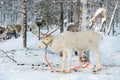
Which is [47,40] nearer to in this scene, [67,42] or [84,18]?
[67,42]

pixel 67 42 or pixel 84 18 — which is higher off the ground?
pixel 84 18

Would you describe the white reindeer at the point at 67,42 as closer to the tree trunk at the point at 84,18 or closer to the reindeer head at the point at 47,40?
the reindeer head at the point at 47,40

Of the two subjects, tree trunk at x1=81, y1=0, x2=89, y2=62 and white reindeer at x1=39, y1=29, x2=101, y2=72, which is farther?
tree trunk at x1=81, y1=0, x2=89, y2=62

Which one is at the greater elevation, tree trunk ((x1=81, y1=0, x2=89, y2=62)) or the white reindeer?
tree trunk ((x1=81, y1=0, x2=89, y2=62))

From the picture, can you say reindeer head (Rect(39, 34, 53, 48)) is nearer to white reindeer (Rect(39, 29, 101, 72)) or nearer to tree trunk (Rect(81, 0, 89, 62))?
white reindeer (Rect(39, 29, 101, 72))

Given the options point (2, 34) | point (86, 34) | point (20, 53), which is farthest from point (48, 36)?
point (2, 34)

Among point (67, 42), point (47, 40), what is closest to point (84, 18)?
point (67, 42)

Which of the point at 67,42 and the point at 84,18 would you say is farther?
the point at 84,18

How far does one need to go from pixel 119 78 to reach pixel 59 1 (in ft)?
28.8

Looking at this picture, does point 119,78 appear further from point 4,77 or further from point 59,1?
point 59,1

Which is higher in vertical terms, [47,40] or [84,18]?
[84,18]

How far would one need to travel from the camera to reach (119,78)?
10.3 metres

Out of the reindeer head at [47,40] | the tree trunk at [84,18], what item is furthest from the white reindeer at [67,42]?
the tree trunk at [84,18]

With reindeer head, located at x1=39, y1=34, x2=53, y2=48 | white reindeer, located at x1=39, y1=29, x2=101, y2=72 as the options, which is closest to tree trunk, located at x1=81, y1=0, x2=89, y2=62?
white reindeer, located at x1=39, y1=29, x2=101, y2=72
